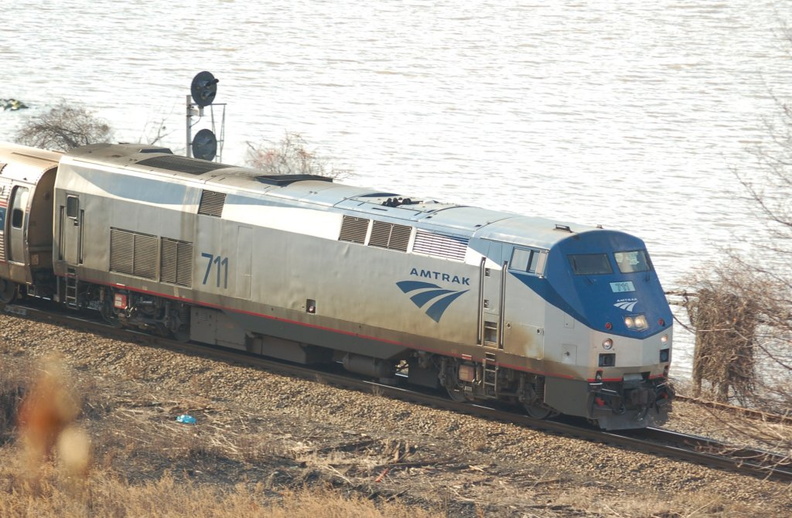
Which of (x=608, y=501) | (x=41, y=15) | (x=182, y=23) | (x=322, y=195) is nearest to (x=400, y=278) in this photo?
(x=322, y=195)

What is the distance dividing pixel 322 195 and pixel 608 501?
7550 mm

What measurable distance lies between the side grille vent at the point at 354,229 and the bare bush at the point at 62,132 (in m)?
16.6

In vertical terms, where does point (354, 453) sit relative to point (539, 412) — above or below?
below

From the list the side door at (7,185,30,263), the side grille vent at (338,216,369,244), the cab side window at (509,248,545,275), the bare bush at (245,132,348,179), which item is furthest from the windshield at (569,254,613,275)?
the bare bush at (245,132,348,179)

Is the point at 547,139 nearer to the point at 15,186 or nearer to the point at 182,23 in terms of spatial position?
the point at 182,23

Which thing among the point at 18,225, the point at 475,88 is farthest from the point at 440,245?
the point at 475,88

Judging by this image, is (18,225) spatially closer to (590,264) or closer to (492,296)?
(492,296)

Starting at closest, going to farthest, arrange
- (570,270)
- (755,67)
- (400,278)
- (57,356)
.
→ (570,270)
(400,278)
(57,356)
(755,67)

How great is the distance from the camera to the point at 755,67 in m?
49.0

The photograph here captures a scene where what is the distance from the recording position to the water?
1559 inches

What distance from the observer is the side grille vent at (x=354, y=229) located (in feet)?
60.2

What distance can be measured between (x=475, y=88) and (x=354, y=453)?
3628cm

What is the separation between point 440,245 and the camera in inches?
692

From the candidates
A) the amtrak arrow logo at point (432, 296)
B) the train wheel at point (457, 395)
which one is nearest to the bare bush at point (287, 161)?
the amtrak arrow logo at point (432, 296)
